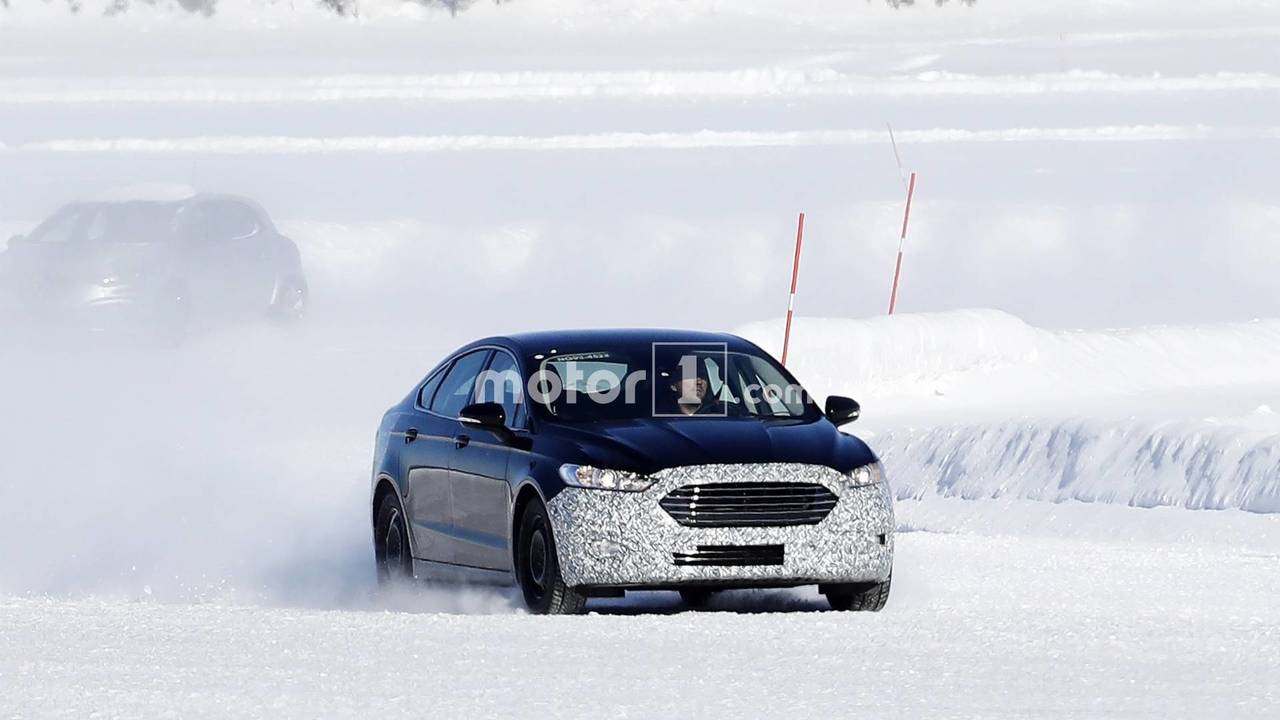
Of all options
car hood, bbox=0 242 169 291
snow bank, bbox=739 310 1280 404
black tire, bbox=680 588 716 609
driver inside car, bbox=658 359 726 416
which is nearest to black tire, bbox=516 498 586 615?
driver inside car, bbox=658 359 726 416

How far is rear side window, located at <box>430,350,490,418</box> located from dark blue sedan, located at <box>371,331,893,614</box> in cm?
1

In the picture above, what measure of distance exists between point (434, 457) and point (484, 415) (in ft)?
3.30

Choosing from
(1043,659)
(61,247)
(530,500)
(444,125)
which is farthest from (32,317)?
(444,125)

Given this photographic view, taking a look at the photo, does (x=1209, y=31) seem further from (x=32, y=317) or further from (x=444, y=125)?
(x=32, y=317)

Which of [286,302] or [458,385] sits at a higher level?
[458,385]

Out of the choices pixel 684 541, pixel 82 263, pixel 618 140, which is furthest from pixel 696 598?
pixel 618 140

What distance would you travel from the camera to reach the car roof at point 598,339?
36.9 ft

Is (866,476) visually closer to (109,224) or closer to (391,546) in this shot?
(391,546)

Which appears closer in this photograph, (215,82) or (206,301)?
(206,301)

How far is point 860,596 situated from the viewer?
10672mm

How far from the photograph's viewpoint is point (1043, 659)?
9102 mm

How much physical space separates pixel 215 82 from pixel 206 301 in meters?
37.0

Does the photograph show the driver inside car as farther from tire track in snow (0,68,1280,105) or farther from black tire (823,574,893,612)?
tire track in snow (0,68,1280,105)

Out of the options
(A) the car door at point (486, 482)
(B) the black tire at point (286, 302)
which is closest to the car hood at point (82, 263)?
(B) the black tire at point (286, 302)
